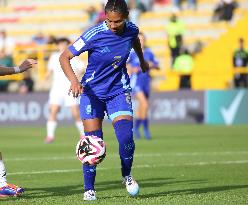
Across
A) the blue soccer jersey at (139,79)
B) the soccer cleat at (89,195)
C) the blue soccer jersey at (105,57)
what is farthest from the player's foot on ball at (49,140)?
the soccer cleat at (89,195)

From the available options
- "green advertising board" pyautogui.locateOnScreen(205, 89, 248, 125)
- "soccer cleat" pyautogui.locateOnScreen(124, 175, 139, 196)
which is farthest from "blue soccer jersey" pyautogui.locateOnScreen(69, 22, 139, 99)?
"green advertising board" pyautogui.locateOnScreen(205, 89, 248, 125)

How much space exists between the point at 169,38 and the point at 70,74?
23277mm

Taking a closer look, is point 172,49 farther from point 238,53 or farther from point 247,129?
point 247,129

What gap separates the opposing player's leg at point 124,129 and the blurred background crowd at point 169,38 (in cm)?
2027

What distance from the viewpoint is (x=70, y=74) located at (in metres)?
10.5

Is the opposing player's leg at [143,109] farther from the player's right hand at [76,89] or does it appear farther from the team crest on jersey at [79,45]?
the player's right hand at [76,89]

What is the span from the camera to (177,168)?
592 inches

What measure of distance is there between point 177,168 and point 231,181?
234 centimetres

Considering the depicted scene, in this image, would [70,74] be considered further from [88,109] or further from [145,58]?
[145,58]

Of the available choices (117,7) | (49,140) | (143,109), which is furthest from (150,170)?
(143,109)

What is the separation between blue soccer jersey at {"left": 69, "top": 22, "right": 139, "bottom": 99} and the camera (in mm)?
10648

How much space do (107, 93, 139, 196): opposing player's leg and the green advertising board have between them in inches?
754

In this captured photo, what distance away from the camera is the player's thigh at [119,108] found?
10.8 meters

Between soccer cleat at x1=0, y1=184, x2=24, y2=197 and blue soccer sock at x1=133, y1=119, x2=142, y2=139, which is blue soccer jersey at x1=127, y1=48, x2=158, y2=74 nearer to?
blue soccer sock at x1=133, y1=119, x2=142, y2=139
